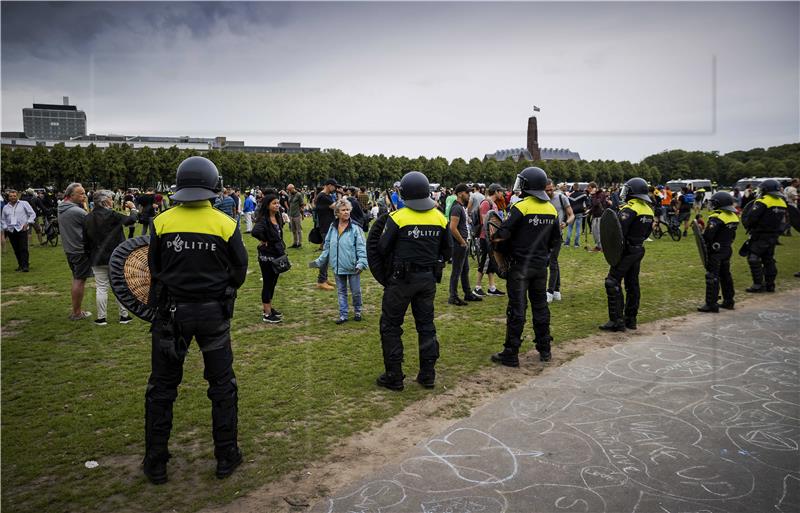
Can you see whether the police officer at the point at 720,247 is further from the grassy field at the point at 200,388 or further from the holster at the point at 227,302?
the holster at the point at 227,302

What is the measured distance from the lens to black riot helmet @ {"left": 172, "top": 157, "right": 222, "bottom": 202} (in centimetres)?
425

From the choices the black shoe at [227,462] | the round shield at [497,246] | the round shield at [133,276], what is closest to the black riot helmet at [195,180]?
the round shield at [133,276]

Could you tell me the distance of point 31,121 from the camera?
5906 inches

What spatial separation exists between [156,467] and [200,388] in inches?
73.6

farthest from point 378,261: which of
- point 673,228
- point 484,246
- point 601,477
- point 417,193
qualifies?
point 673,228

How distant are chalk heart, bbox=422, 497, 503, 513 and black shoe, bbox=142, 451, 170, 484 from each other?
6.77 ft

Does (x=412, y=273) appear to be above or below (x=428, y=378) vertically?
above

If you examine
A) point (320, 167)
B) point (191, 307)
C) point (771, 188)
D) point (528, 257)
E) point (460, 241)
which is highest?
point (320, 167)

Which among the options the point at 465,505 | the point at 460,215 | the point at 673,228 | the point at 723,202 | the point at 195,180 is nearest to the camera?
the point at 465,505

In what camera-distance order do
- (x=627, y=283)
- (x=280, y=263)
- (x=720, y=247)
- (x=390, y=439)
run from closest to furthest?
(x=390, y=439)
(x=280, y=263)
(x=627, y=283)
(x=720, y=247)

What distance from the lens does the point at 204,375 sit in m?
4.22

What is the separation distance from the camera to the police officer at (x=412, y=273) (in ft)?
19.0

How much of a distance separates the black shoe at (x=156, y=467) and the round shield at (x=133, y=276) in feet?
3.66

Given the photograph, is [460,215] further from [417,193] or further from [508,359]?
[417,193]
